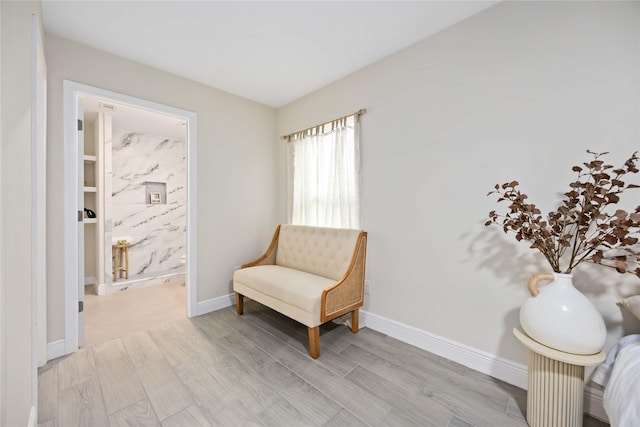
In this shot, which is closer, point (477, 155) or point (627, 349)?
point (627, 349)

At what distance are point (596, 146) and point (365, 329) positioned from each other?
85.5 inches

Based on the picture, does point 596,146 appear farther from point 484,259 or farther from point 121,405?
point 121,405

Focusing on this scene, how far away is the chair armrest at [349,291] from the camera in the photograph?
2111 millimetres

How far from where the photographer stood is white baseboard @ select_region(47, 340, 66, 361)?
2023 millimetres

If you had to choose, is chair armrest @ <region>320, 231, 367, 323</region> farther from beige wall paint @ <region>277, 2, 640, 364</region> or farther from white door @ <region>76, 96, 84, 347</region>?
white door @ <region>76, 96, 84, 347</region>

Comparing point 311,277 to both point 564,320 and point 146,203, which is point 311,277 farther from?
point 146,203

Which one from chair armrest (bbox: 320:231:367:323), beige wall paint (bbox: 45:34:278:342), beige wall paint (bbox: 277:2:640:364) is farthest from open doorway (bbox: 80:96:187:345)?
beige wall paint (bbox: 277:2:640:364)

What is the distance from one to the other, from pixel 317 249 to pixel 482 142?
1.74m

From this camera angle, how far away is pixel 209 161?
2963 mm

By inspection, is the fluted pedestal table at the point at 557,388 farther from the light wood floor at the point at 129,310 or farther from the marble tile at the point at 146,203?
the marble tile at the point at 146,203

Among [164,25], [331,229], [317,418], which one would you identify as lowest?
[317,418]

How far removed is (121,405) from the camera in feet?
5.13

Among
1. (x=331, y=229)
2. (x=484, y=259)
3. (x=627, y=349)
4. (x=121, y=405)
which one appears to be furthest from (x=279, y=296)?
(x=627, y=349)

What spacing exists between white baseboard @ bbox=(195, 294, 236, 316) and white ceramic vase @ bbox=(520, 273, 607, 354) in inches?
112
